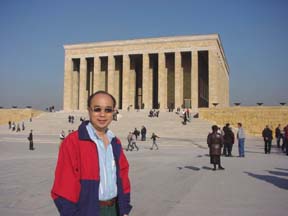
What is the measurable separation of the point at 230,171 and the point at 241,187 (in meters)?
3.03

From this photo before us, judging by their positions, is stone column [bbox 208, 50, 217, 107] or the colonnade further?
the colonnade

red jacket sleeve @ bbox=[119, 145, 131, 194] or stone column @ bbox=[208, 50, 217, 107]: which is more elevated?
stone column @ bbox=[208, 50, 217, 107]

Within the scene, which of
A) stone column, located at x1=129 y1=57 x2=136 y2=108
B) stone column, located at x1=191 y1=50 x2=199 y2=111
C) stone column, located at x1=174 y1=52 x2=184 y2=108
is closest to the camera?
stone column, located at x1=191 y1=50 x2=199 y2=111

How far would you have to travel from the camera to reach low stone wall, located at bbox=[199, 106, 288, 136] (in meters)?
38.2

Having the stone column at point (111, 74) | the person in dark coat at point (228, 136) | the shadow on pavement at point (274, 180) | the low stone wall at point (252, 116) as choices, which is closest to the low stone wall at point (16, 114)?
the stone column at point (111, 74)

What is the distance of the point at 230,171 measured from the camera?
11516 mm

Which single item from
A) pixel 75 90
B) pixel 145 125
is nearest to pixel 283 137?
pixel 145 125

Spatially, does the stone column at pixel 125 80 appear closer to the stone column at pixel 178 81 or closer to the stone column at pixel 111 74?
the stone column at pixel 111 74

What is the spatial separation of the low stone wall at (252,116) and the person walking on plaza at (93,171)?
36.9 metres

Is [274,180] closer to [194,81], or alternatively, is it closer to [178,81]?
[194,81]

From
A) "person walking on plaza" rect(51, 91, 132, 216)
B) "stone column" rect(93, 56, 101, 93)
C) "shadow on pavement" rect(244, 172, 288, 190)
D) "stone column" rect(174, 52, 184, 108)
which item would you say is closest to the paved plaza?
"shadow on pavement" rect(244, 172, 288, 190)

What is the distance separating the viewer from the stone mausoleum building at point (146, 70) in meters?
49.8

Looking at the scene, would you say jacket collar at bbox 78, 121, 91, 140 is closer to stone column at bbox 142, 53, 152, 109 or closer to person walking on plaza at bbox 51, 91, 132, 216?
person walking on plaza at bbox 51, 91, 132, 216

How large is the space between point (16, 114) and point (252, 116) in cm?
3267
